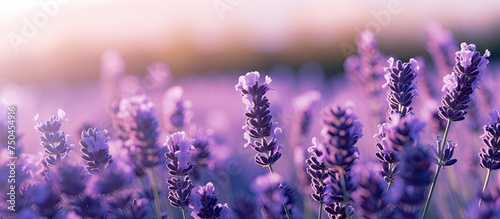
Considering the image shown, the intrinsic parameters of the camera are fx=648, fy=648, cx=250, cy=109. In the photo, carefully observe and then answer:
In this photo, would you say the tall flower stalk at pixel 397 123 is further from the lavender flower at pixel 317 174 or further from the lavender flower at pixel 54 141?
the lavender flower at pixel 54 141

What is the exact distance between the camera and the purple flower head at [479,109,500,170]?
185cm

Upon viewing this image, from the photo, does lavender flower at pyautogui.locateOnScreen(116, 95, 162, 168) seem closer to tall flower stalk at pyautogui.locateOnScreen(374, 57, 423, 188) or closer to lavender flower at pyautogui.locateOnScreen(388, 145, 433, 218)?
tall flower stalk at pyautogui.locateOnScreen(374, 57, 423, 188)

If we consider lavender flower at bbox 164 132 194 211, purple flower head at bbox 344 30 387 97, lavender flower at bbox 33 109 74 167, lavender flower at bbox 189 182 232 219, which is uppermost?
purple flower head at bbox 344 30 387 97

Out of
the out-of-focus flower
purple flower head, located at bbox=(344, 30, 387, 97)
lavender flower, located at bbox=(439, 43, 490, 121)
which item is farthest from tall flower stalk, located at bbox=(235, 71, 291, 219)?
purple flower head, located at bbox=(344, 30, 387, 97)

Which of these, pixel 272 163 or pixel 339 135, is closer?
pixel 339 135

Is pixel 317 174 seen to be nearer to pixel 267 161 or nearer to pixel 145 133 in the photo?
pixel 267 161

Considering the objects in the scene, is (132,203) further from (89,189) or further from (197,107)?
(197,107)

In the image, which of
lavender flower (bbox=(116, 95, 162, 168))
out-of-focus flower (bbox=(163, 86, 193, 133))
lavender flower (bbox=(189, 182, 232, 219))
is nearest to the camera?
lavender flower (bbox=(189, 182, 232, 219))

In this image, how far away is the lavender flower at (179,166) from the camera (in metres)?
1.90

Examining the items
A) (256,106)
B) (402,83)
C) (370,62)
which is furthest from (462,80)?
(370,62)

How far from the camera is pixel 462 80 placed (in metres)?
1.90

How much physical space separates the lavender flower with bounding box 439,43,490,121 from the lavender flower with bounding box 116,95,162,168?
951 mm

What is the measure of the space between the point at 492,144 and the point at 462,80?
20 centimetres

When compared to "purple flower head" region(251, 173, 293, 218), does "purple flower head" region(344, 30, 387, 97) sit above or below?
above
